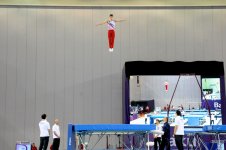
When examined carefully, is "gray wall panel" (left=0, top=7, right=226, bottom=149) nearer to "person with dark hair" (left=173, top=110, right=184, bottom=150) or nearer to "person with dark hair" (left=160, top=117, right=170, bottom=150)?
"person with dark hair" (left=160, top=117, right=170, bottom=150)

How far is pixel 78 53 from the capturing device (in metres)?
14.9

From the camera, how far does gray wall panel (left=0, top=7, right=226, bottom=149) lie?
14.7 metres

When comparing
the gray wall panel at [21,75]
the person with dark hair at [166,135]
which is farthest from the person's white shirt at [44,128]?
the person with dark hair at [166,135]

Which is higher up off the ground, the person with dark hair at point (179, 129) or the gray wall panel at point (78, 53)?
the gray wall panel at point (78, 53)

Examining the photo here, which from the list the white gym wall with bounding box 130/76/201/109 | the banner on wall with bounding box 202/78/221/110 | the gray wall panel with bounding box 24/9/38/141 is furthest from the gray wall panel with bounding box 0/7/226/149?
the banner on wall with bounding box 202/78/221/110

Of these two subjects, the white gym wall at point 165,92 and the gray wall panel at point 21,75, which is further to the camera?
the gray wall panel at point 21,75

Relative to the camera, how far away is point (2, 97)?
47.8ft

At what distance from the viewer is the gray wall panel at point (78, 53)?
48.1 feet

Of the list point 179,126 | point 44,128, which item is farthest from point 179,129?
point 44,128

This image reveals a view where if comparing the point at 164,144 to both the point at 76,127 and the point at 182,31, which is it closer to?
the point at 76,127

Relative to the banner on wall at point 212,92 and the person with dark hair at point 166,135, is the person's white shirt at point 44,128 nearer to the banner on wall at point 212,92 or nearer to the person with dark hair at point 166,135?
the person with dark hair at point 166,135

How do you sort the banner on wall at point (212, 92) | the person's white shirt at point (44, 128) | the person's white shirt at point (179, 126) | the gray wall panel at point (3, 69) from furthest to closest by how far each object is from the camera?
the gray wall panel at point (3, 69) → the banner on wall at point (212, 92) → the person's white shirt at point (44, 128) → the person's white shirt at point (179, 126)

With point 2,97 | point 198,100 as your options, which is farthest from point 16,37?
point 198,100

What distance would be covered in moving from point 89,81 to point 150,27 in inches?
134
